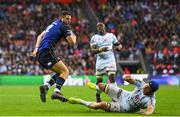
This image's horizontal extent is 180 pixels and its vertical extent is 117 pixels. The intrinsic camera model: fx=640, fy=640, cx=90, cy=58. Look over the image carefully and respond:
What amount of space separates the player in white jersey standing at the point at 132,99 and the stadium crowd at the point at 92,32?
24087 mm

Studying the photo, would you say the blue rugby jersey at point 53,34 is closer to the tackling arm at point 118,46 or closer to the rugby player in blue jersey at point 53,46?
the rugby player in blue jersey at point 53,46

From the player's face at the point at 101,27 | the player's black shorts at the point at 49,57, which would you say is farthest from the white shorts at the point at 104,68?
the player's black shorts at the point at 49,57

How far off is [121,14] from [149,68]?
627 cm

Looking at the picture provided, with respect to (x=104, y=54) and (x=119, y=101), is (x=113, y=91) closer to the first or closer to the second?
(x=119, y=101)

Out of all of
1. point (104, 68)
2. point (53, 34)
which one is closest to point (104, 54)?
point (104, 68)

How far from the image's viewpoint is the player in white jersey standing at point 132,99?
50.0 ft

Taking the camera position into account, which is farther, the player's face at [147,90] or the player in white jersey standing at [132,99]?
the player in white jersey standing at [132,99]

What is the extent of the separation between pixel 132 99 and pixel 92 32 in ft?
95.1

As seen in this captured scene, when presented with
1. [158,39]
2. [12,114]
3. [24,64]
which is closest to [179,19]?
[158,39]

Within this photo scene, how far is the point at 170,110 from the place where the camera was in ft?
56.2

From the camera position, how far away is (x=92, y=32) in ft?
145

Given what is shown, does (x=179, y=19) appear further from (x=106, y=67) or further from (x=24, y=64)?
(x=106, y=67)

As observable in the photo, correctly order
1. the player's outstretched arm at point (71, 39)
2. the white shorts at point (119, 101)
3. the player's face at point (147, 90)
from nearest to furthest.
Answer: the player's face at point (147, 90), the white shorts at point (119, 101), the player's outstretched arm at point (71, 39)

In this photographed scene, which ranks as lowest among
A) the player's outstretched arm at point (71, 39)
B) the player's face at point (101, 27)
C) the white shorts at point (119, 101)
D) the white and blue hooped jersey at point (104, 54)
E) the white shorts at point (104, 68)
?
the white shorts at point (119, 101)
